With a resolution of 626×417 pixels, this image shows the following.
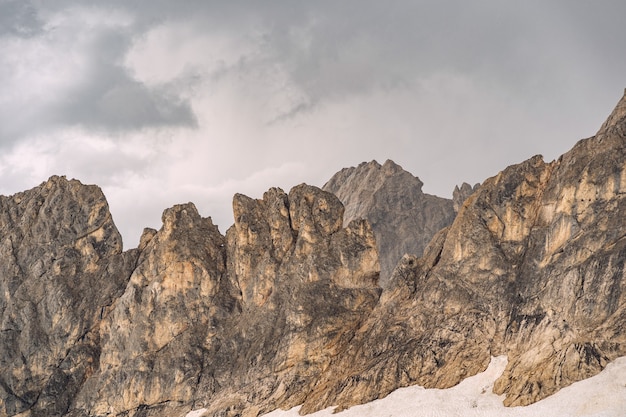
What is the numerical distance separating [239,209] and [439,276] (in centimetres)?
2989

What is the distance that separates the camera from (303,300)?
8656 cm

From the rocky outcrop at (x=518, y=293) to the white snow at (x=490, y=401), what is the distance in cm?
107

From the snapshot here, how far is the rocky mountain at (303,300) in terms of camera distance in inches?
2753

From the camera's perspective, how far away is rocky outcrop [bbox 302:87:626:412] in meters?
65.8

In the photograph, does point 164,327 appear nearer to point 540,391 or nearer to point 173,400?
point 173,400

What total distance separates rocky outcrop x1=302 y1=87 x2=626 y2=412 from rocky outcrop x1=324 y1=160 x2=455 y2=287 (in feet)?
234

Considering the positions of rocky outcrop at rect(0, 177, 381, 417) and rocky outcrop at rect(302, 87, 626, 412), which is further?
rocky outcrop at rect(0, 177, 381, 417)

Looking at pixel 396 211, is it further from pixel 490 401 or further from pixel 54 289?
pixel 490 401

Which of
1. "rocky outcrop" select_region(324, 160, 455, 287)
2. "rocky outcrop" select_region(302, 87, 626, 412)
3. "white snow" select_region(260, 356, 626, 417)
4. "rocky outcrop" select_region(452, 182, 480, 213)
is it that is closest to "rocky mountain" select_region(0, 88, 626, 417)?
"rocky outcrop" select_region(302, 87, 626, 412)

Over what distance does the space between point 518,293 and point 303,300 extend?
2607cm

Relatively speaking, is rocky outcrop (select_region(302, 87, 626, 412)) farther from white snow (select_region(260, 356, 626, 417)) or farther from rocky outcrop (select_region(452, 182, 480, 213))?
rocky outcrop (select_region(452, 182, 480, 213))

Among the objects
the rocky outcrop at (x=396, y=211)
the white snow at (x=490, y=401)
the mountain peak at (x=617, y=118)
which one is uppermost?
the rocky outcrop at (x=396, y=211)

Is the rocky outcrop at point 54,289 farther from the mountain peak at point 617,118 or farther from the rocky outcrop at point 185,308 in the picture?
the mountain peak at point 617,118

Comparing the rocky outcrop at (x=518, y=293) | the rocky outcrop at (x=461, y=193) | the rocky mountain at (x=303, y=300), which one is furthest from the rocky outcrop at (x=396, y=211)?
the rocky outcrop at (x=518, y=293)
